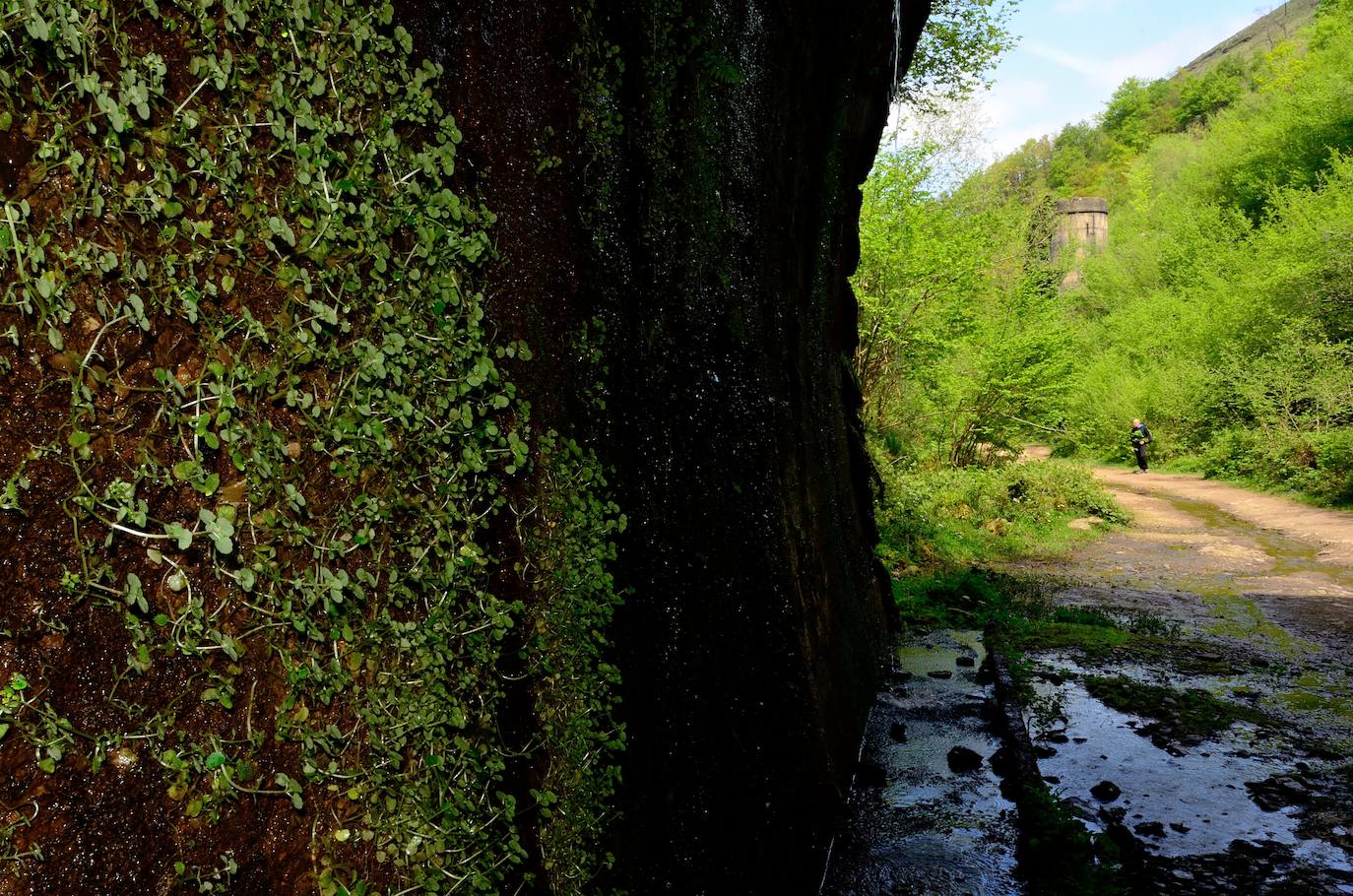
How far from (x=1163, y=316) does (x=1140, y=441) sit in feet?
40.6

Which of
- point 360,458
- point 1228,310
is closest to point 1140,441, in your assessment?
point 1228,310

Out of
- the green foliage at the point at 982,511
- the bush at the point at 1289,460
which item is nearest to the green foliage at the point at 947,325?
the green foliage at the point at 982,511

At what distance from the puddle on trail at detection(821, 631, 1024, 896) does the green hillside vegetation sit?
1245 cm

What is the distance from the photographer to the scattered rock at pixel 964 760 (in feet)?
17.3

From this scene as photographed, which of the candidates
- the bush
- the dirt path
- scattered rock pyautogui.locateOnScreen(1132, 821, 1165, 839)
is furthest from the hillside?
scattered rock pyautogui.locateOnScreen(1132, 821, 1165, 839)

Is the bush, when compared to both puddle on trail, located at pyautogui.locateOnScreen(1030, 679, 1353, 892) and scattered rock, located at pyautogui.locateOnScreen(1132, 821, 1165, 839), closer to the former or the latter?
puddle on trail, located at pyautogui.locateOnScreen(1030, 679, 1353, 892)

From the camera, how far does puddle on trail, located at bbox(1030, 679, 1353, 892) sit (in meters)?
4.44

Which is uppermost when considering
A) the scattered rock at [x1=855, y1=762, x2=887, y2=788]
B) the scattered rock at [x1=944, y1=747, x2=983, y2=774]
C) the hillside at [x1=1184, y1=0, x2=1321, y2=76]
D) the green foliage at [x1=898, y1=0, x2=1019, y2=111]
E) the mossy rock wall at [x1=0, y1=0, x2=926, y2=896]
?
the hillside at [x1=1184, y1=0, x2=1321, y2=76]

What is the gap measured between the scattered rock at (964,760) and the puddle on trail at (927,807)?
0.03 metres

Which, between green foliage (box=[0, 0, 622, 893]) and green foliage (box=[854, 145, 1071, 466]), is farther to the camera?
green foliage (box=[854, 145, 1071, 466])

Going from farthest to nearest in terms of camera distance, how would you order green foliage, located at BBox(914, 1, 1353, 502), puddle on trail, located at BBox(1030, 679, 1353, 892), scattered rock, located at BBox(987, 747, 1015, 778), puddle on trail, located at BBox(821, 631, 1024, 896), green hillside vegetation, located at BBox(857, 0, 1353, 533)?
1. green foliage, located at BBox(914, 1, 1353, 502)
2. green hillside vegetation, located at BBox(857, 0, 1353, 533)
3. scattered rock, located at BBox(987, 747, 1015, 778)
4. puddle on trail, located at BBox(1030, 679, 1353, 892)
5. puddle on trail, located at BBox(821, 631, 1024, 896)

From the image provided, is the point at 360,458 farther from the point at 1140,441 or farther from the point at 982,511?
the point at 1140,441

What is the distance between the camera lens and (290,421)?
5.63ft

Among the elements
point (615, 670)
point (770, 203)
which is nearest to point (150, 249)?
point (615, 670)
